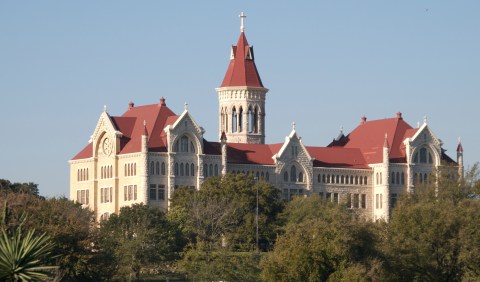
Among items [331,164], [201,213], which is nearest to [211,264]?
[201,213]

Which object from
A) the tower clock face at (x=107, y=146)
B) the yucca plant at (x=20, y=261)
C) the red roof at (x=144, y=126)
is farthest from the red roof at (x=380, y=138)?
the yucca plant at (x=20, y=261)

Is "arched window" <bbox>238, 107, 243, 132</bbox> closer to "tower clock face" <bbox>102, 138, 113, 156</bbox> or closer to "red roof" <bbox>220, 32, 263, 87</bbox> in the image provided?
"red roof" <bbox>220, 32, 263, 87</bbox>

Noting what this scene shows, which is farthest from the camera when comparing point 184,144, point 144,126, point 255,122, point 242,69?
point 255,122

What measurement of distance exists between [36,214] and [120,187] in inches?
2094

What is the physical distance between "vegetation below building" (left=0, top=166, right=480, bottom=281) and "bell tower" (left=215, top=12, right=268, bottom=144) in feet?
95.7

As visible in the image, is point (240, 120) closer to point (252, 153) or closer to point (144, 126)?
point (252, 153)

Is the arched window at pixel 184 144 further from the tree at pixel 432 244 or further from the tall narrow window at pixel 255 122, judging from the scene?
the tree at pixel 432 244

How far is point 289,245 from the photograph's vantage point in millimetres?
89562

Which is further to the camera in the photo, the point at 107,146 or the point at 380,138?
the point at 380,138

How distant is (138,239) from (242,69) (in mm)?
49844

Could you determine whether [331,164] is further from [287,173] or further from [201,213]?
[201,213]

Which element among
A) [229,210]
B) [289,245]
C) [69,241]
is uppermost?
[229,210]

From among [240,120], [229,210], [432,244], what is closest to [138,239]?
[432,244]

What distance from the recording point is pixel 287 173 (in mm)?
149000
